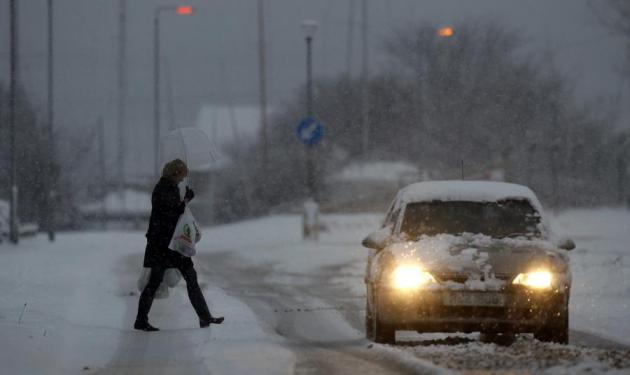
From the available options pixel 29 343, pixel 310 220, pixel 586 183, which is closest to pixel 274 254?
pixel 310 220

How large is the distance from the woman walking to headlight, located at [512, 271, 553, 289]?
3335 millimetres

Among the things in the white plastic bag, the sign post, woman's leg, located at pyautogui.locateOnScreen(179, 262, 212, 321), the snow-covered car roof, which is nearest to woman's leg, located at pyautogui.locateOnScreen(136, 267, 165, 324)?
woman's leg, located at pyautogui.locateOnScreen(179, 262, 212, 321)

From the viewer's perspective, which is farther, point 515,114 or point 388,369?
point 515,114

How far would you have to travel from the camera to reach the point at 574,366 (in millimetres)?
8289

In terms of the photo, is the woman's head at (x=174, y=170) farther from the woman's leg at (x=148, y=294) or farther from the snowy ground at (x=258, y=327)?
the snowy ground at (x=258, y=327)

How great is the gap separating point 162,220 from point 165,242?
0.71 feet

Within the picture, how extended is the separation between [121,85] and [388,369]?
56461 mm

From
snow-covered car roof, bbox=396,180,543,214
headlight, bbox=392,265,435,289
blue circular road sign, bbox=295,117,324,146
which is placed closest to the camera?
headlight, bbox=392,265,435,289

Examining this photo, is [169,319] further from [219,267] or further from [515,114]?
[515,114]

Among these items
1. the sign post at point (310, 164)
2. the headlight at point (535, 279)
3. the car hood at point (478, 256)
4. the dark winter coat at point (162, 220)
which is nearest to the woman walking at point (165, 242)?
the dark winter coat at point (162, 220)

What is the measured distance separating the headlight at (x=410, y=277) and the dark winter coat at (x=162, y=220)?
2.59 meters

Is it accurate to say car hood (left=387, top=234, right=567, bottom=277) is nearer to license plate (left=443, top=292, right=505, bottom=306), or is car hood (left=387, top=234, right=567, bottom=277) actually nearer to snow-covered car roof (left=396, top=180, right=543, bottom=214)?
license plate (left=443, top=292, right=505, bottom=306)

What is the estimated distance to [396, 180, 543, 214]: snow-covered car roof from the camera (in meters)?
11.7

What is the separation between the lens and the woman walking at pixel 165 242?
12.1 metres
